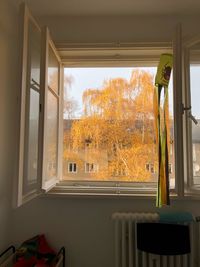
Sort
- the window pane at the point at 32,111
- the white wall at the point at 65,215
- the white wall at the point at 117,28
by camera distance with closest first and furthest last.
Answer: the window pane at the point at 32,111
the white wall at the point at 65,215
the white wall at the point at 117,28

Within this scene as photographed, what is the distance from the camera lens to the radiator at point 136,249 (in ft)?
5.78

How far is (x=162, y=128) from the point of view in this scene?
181cm

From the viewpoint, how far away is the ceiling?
1938 millimetres

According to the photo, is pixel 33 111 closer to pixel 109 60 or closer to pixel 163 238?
pixel 109 60

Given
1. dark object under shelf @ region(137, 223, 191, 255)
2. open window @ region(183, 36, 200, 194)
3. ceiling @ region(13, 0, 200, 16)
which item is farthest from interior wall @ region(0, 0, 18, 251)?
open window @ region(183, 36, 200, 194)

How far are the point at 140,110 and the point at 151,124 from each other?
0.52 feet

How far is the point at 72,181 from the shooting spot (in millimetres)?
2178

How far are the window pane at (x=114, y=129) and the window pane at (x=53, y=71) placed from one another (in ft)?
0.79

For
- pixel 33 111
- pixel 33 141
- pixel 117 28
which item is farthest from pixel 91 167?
pixel 117 28

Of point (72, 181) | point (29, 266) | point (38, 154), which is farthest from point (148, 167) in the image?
point (29, 266)

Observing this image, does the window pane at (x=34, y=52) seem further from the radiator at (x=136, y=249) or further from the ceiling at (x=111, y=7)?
the radiator at (x=136, y=249)

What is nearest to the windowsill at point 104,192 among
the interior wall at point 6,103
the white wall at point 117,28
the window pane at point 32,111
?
the interior wall at point 6,103

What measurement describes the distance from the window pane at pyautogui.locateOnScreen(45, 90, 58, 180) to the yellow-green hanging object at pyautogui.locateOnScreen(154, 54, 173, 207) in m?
0.80

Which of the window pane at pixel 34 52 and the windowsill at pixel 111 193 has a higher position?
the window pane at pixel 34 52
